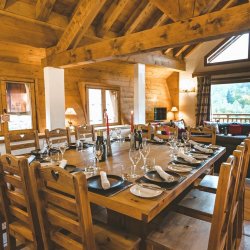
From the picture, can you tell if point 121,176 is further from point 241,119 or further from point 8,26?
point 241,119

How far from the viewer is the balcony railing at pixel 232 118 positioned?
7.32 metres

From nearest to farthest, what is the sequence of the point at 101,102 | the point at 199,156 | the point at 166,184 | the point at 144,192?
the point at 144,192 < the point at 166,184 < the point at 199,156 < the point at 101,102

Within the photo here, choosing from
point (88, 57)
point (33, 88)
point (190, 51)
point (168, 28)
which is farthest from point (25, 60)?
point (190, 51)

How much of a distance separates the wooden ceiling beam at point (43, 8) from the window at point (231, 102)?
6079 mm

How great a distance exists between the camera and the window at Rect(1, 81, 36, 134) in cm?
454

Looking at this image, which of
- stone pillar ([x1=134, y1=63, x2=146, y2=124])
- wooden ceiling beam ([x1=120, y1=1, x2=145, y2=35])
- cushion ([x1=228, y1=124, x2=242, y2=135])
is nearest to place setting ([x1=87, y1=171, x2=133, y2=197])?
stone pillar ([x1=134, y1=63, x2=146, y2=124])

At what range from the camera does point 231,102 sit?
7598 mm

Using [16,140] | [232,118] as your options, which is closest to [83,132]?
[16,140]

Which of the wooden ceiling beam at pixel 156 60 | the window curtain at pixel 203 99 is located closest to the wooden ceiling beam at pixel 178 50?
the wooden ceiling beam at pixel 156 60

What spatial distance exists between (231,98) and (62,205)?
25.5 feet

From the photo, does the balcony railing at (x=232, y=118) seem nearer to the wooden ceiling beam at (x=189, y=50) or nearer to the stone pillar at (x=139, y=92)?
the wooden ceiling beam at (x=189, y=50)

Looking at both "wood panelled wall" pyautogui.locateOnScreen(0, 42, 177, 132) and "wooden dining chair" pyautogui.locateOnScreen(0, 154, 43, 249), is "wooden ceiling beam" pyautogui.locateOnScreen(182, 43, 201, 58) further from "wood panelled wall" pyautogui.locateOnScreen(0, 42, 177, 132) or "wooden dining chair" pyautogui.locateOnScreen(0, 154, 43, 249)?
"wooden dining chair" pyautogui.locateOnScreen(0, 154, 43, 249)

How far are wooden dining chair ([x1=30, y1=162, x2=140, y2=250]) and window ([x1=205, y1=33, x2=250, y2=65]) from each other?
758cm

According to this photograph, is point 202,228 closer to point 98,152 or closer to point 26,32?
point 98,152
